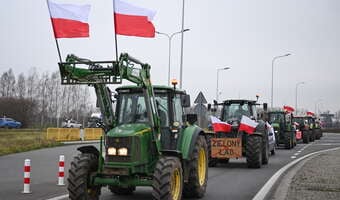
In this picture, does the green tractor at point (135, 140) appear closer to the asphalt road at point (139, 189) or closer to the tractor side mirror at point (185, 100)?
the tractor side mirror at point (185, 100)

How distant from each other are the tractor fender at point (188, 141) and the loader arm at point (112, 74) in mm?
794

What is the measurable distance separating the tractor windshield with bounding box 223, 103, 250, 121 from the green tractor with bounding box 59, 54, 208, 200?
917 centimetres

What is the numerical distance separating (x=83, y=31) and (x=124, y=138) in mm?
2328

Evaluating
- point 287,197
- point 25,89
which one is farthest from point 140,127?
point 25,89

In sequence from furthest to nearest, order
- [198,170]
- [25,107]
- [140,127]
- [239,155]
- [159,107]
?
1. [25,107]
2. [239,155]
3. [198,170]
4. [159,107]
5. [140,127]

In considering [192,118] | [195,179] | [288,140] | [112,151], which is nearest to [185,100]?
[192,118]

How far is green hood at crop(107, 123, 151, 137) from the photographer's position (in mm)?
9352

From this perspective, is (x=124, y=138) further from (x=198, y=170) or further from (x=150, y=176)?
(x=198, y=170)

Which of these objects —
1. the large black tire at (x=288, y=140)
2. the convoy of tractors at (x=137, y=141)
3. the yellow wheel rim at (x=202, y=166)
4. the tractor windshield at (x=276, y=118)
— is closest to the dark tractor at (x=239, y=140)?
the yellow wheel rim at (x=202, y=166)

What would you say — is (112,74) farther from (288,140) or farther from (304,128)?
(304,128)

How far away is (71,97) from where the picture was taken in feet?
321

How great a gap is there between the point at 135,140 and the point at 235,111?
11.4m

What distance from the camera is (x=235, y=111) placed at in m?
20.2

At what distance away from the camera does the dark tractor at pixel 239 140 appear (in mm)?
18234
